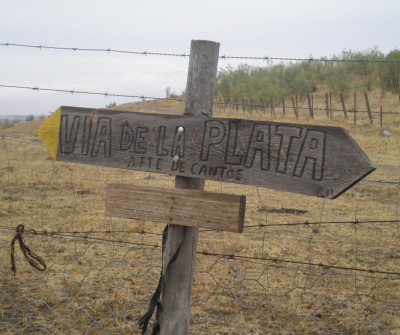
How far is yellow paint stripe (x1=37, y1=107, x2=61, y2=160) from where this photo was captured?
2465 millimetres

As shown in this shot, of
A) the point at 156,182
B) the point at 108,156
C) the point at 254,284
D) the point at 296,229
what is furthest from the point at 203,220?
the point at 156,182

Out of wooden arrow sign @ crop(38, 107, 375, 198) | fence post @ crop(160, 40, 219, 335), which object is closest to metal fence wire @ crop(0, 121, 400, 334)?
fence post @ crop(160, 40, 219, 335)

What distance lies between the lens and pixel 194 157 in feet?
7.04

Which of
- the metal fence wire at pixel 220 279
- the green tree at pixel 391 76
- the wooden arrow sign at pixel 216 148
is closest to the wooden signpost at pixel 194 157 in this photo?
the wooden arrow sign at pixel 216 148

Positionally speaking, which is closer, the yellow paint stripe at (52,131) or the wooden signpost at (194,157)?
the wooden signpost at (194,157)

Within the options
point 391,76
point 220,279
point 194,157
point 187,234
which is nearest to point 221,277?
point 220,279

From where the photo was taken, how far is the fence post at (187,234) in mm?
2309

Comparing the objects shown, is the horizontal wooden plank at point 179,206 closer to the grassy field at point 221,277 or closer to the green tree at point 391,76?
the grassy field at point 221,277

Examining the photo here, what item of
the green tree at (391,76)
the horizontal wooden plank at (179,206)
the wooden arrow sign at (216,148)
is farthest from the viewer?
the green tree at (391,76)

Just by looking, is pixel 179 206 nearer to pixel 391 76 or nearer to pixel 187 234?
pixel 187 234

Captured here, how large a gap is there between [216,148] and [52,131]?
0.98m

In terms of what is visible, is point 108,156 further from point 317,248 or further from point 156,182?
point 156,182

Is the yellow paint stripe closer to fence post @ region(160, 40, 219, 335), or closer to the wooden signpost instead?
the wooden signpost

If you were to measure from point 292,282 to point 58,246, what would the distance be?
2.57 m
